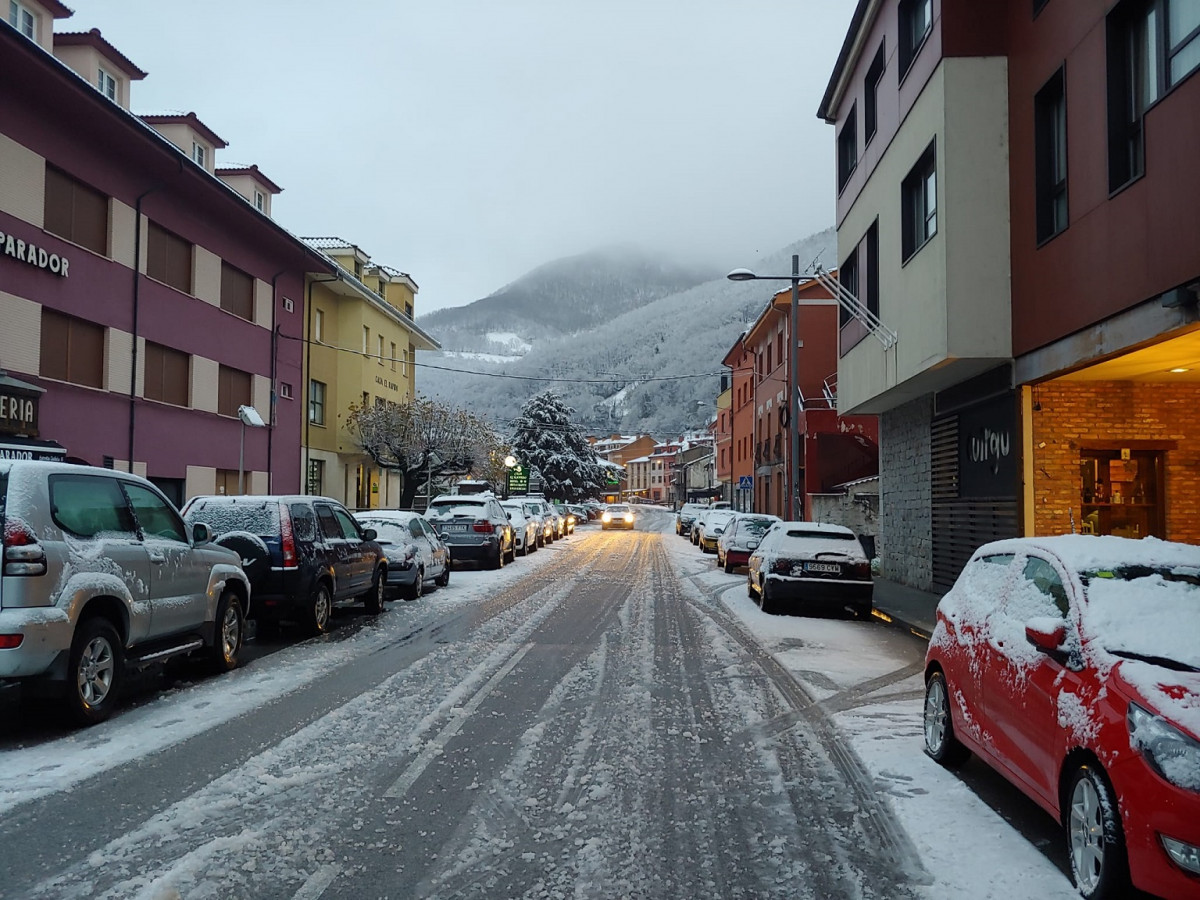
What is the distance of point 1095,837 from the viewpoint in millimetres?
3824

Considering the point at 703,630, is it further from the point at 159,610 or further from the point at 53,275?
the point at 53,275

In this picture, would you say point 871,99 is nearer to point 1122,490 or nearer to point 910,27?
point 910,27

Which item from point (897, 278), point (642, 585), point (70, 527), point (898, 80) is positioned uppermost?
point (898, 80)

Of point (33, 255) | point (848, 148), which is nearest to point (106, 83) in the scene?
point (33, 255)

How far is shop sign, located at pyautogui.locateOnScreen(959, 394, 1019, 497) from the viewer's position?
13469 mm

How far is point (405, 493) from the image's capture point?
3666cm

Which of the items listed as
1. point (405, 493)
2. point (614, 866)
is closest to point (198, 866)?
point (614, 866)

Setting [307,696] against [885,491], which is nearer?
[307,696]

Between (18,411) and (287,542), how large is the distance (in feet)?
27.0

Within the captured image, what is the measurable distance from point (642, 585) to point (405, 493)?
19.5m

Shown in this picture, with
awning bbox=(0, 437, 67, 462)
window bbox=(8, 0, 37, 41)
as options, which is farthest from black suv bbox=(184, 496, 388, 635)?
window bbox=(8, 0, 37, 41)

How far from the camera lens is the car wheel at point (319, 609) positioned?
36.5ft

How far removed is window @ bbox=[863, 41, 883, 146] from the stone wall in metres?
5.73

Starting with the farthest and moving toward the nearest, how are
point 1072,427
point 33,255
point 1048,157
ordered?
point 33,255 → point 1072,427 → point 1048,157
